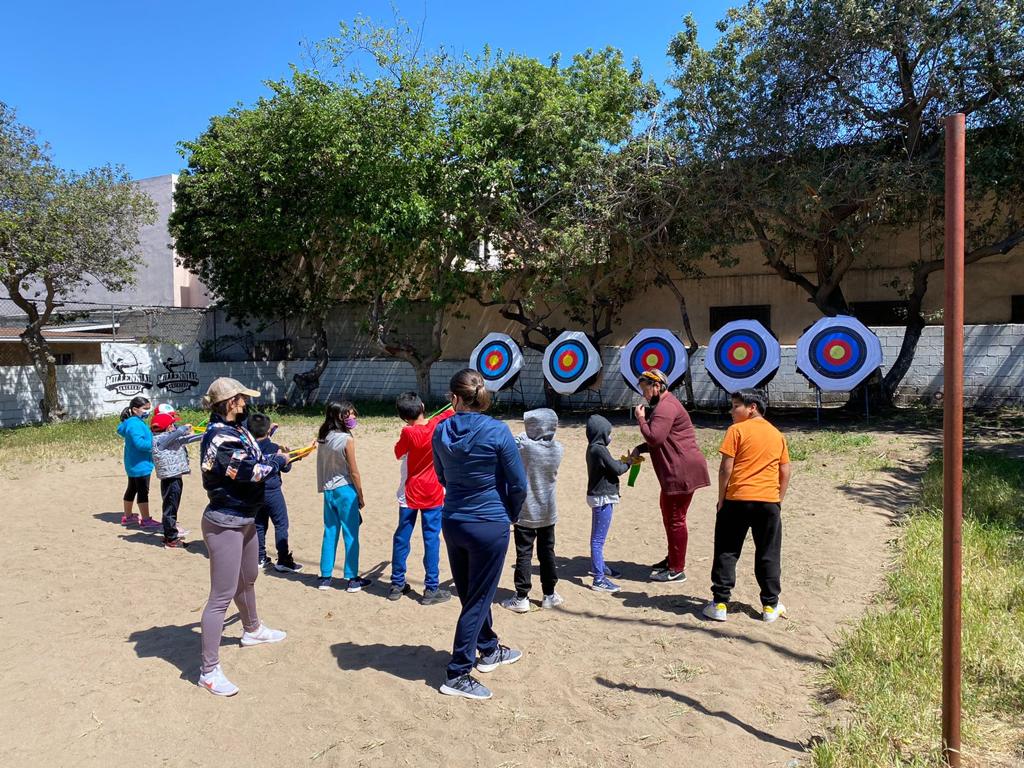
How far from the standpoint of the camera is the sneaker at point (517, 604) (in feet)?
16.4

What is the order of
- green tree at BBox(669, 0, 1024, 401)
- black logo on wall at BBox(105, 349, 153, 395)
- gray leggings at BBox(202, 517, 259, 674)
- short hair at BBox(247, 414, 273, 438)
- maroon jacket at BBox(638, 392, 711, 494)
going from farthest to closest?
black logo on wall at BBox(105, 349, 153, 395) → green tree at BBox(669, 0, 1024, 401) → short hair at BBox(247, 414, 273, 438) → maroon jacket at BBox(638, 392, 711, 494) → gray leggings at BBox(202, 517, 259, 674)

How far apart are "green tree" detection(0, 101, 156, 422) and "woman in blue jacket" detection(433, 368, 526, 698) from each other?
43.2 feet

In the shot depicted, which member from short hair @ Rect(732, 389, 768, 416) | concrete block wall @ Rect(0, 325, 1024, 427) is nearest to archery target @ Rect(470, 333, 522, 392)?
concrete block wall @ Rect(0, 325, 1024, 427)

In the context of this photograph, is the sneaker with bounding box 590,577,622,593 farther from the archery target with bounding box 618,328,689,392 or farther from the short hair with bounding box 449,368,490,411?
the archery target with bounding box 618,328,689,392

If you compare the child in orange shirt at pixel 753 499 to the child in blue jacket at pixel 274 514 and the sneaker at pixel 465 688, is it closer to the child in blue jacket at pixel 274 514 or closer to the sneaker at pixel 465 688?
the sneaker at pixel 465 688

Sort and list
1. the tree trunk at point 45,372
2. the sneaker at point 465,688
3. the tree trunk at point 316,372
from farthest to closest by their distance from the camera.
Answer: the tree trunk at point 316,372
the tree trunk at point 45,372
the sneaker at point 465,688

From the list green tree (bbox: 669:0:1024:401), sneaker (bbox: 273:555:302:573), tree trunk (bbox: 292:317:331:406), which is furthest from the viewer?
tree trunk (bbox: 292:317:331:406)

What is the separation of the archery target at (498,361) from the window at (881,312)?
748 centimetres

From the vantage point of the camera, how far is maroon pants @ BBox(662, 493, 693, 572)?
533cm

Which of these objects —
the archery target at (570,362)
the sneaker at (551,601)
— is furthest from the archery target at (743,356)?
the sneaker at (551,601)

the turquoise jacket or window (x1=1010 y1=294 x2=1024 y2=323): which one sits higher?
window (x1=1010 y1=294 x2=1024 y2=323)

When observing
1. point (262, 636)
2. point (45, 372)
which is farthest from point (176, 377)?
point (262, 636)

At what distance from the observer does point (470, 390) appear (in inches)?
149

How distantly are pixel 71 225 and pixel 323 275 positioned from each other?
687 centimetres
